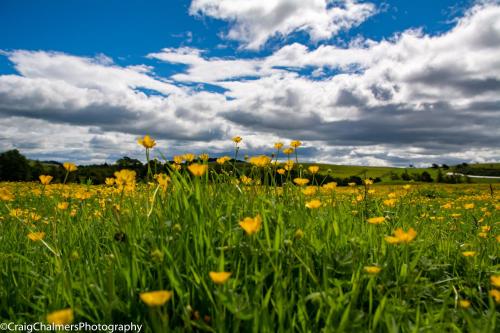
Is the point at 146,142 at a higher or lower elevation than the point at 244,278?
higher

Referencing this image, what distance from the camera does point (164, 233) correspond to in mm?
2830

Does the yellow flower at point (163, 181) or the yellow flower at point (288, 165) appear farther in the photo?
the yellow flower at point (288, 165)

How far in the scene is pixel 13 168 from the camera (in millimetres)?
28703

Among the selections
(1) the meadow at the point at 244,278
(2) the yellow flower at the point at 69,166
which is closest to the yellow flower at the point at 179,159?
(1) the meadow at the point at 244,278

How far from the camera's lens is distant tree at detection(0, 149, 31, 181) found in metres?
28.5

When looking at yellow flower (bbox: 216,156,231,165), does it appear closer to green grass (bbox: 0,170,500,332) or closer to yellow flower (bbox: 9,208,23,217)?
green grass (bbox: 0,170,500,332)

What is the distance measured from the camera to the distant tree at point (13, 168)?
93.4 ft

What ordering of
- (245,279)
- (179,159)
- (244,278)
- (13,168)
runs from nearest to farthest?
(245,279) → (244,278) → (179,159) → (13,168)

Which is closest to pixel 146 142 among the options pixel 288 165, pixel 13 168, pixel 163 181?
pixel 163 181

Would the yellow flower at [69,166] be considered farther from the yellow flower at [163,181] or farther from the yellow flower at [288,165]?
the yellow flower at [288,165]

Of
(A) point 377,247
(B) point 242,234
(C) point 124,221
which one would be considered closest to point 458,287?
(A) point 377,247

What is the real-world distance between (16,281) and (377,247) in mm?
2894

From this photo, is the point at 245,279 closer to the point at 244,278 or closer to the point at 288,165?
the point at 244,278

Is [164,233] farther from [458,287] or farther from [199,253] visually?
[458,287]
